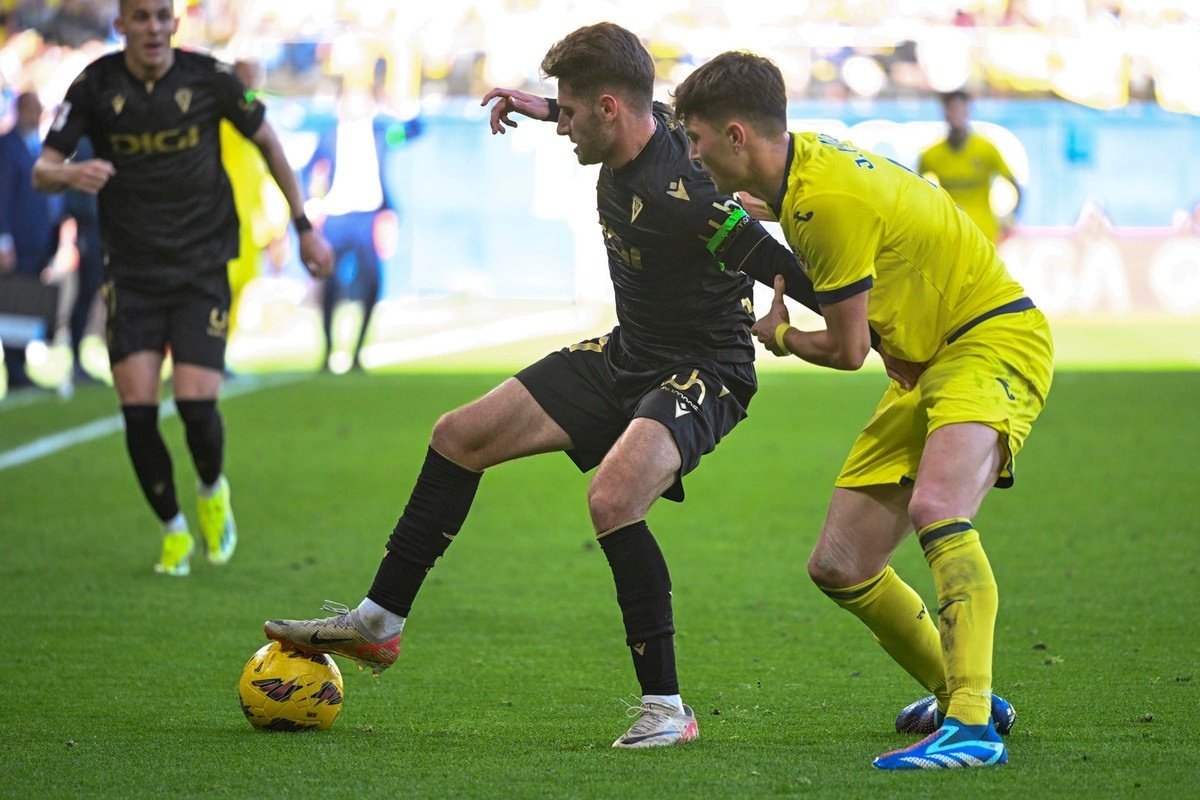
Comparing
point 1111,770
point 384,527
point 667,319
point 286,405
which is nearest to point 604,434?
point 667,319

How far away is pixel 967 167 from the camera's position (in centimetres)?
1391

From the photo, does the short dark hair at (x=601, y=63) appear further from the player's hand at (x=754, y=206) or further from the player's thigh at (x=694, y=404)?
the player's thigh at (x=694, y=404)

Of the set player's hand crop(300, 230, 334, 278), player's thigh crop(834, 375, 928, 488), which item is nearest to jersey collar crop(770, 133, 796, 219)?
player's thigh crop(834, 375, 928, 488)

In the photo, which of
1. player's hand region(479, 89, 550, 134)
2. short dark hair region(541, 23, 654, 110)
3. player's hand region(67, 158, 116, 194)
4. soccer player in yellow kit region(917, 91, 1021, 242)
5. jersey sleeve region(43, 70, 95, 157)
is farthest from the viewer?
soccer player in yellow kit region(917, 91, 1021, 242)

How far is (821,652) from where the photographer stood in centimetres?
577

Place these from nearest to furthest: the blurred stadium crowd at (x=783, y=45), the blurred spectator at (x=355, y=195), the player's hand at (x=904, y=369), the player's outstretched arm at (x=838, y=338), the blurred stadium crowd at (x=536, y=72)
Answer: the player's outstretched arm at (x=838, y=338)
the player's hand at (x=904, y=369)
the blurred spectator at (x=355, y=195)
the blurred stadium crowd at (x=536, y=72)
the blurred stadium crowd at (x=783, y=45)

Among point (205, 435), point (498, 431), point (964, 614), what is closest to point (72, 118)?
point (205, 435)

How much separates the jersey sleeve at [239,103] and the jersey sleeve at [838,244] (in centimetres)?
376

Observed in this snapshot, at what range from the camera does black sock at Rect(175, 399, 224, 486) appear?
23.4ft

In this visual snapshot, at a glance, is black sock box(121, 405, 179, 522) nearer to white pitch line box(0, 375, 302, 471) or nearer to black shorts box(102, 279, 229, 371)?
black shorts box(102, 279, 229, 371)

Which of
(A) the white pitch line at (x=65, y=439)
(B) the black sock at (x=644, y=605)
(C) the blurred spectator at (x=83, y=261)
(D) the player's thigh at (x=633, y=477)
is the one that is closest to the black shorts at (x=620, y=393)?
(D) the player's thigh at (x=633, y=477)

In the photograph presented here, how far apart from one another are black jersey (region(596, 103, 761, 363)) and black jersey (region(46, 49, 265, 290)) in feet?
9.56

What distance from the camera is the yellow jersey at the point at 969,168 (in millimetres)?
13812

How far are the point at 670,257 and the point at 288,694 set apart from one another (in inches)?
63.4
